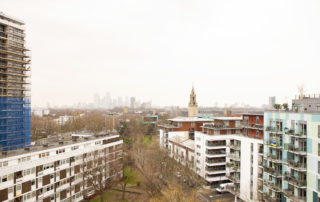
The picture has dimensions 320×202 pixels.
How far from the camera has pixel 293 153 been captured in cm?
2534

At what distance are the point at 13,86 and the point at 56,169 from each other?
29402mm

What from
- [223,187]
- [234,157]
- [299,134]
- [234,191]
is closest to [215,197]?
[223,187]

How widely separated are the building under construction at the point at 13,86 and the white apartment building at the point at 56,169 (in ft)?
63.6

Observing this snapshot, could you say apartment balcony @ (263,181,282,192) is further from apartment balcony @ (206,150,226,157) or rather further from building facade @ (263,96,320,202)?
apartment balcony @ (206,150,226,157)

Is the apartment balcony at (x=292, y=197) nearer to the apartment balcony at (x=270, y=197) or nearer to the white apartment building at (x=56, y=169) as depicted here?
the apartment balcony at (x=270, y=197)

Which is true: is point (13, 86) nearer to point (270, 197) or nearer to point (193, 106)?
point (270, 197)

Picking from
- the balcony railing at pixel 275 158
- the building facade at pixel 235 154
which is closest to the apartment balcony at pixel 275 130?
the balcony railing at pixel 275 158

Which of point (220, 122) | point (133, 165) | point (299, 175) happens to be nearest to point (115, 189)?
point (133, 165)

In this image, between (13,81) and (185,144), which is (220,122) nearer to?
(185,144)

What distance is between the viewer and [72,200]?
34.0 meters

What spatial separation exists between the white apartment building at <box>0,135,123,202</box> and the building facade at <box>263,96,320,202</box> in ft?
92.0

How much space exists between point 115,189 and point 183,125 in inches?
1135

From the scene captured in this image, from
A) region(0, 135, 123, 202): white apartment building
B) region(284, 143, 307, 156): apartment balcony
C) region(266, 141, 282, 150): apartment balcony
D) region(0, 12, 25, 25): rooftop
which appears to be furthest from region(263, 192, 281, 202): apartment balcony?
region(0, 12, 25, 25): rooftop

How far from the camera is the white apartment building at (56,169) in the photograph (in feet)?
84.5
